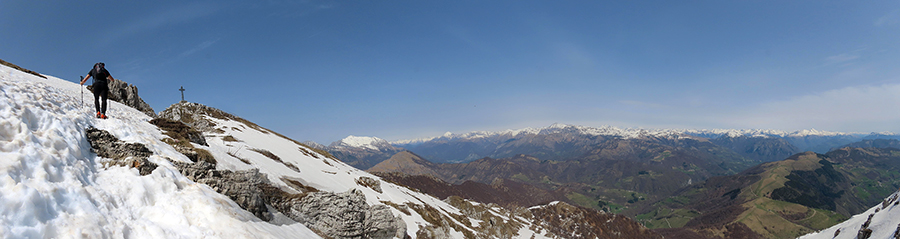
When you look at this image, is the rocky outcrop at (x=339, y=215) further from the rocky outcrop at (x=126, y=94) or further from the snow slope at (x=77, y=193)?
the rocky outcrop at (x=126, y=94)

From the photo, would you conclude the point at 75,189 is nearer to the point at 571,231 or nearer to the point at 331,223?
the point at 331,223

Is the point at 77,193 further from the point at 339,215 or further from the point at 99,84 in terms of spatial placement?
the point at 339,215

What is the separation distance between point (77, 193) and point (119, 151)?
17.5ft

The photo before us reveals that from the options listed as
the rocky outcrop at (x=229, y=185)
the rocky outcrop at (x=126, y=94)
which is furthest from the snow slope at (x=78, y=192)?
the rocky outcrop at (x=126, y=94)

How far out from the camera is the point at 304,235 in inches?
677

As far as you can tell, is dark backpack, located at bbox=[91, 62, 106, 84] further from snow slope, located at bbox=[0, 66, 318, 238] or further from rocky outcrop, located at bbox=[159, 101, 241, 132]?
rocky outcrop, located at bbox=[159, 101, 241, 132]

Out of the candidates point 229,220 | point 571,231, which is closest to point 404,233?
point 229,220

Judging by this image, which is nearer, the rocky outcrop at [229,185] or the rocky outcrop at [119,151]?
the rocky outcrop at [119,151]

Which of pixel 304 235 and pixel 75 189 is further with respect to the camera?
pixel 304 235

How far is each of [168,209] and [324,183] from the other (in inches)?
1361

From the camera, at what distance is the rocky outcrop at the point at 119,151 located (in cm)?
1318

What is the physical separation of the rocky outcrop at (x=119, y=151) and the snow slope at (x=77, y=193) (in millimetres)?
380

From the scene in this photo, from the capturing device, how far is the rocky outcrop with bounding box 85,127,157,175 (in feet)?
43.3

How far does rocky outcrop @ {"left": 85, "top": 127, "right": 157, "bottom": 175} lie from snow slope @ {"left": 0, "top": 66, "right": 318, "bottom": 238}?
1.25ft
